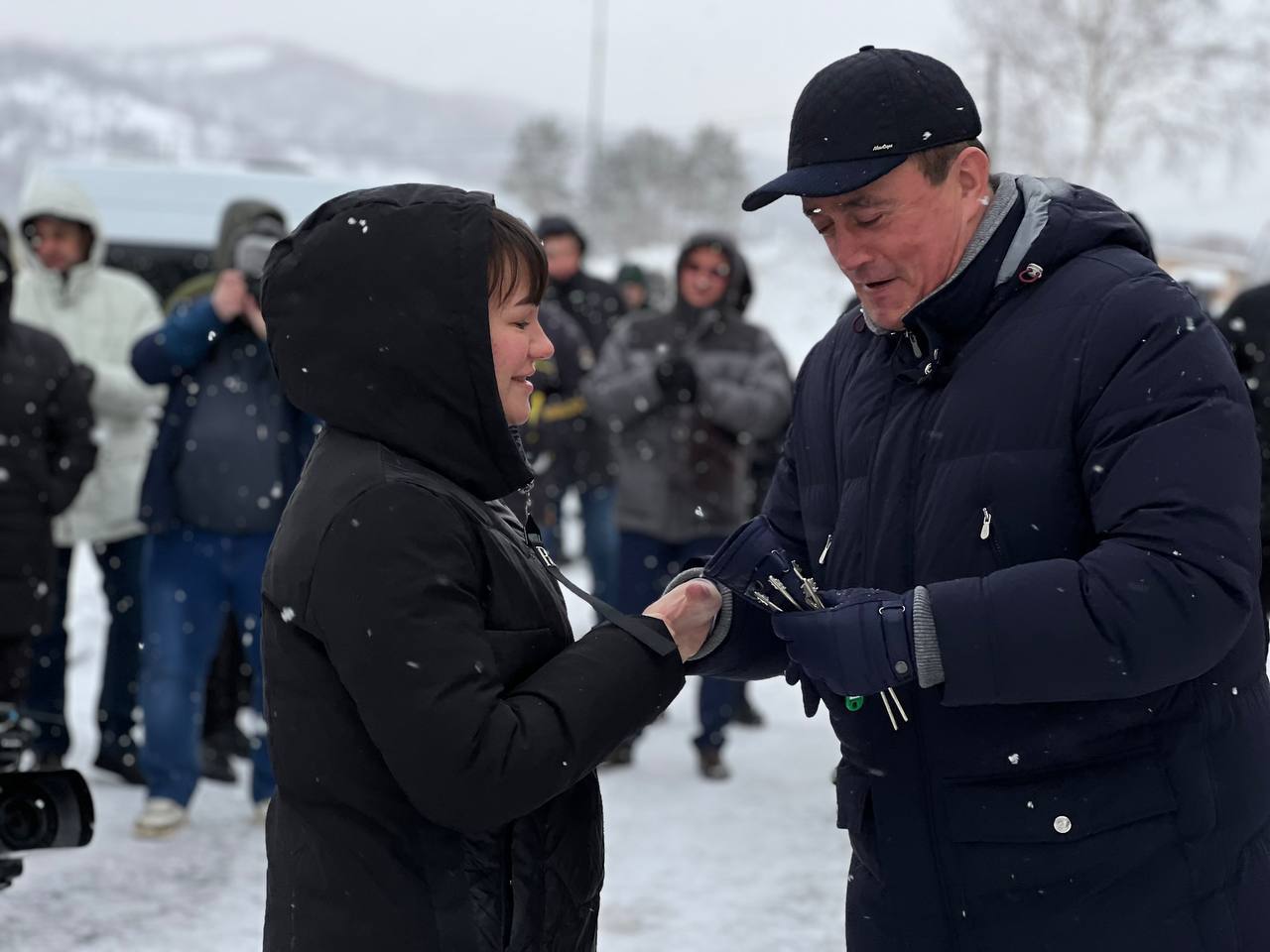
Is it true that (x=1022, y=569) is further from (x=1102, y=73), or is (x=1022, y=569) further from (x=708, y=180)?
(x=708, y=180)

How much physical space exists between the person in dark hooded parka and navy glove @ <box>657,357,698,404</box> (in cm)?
395

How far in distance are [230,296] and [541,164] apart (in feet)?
266

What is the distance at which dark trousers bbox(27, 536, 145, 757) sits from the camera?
5.44 m

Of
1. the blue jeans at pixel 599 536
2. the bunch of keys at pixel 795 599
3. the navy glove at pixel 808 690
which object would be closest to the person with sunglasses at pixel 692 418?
the blue jeans at pixel 599 536

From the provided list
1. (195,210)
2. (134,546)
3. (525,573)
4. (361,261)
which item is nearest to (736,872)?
(134,546)

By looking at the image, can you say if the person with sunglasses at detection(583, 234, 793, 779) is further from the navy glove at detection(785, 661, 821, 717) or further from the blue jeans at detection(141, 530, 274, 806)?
the navy glove at detection(785, 661, 821, 717)

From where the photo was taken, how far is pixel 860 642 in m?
1.88

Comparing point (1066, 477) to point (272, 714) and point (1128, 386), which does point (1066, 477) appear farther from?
point (272, 714)

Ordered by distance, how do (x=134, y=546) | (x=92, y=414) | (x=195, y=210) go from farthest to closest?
(x=195, y=210), (x=134, y=546), (x=92, y=414)

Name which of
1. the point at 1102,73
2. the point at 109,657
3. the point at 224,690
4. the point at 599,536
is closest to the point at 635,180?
the point at 1102,73

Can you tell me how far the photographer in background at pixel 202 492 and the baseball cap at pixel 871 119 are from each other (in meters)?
3.13

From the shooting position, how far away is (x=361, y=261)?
5.95 ft

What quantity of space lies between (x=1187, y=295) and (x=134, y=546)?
4664 millimetres

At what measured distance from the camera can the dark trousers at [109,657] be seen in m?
5.44
